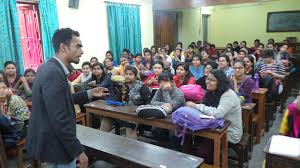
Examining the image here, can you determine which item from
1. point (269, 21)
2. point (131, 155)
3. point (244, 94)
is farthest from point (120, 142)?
point (269, 21)

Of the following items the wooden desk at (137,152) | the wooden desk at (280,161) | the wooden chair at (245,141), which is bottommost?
the wooden chair at (245,141)

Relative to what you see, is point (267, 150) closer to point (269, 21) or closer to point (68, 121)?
point (68, 121)

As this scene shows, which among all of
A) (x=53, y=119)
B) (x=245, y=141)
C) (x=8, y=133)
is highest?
(x=53, y=119)

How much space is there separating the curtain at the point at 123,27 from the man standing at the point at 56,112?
478cm

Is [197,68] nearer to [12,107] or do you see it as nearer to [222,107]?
[222,107]

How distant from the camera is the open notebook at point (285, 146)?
1.57 meters

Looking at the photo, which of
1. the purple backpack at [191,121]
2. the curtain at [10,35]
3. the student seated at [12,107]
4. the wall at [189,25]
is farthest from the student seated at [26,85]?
the wall at [189,25]

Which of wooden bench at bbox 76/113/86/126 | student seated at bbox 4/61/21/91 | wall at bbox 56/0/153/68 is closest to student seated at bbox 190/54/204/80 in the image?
wooden bench at bbox 76/113/86/126

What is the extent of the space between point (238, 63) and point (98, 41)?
11.8ft

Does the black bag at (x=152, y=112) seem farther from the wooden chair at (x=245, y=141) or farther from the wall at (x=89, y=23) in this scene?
the wall at (x=89, y=23)

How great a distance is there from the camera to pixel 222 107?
2.36m

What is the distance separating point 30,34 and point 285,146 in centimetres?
457

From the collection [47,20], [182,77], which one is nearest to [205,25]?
[47,20]

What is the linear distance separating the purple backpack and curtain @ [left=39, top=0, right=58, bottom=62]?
3.34 meters
